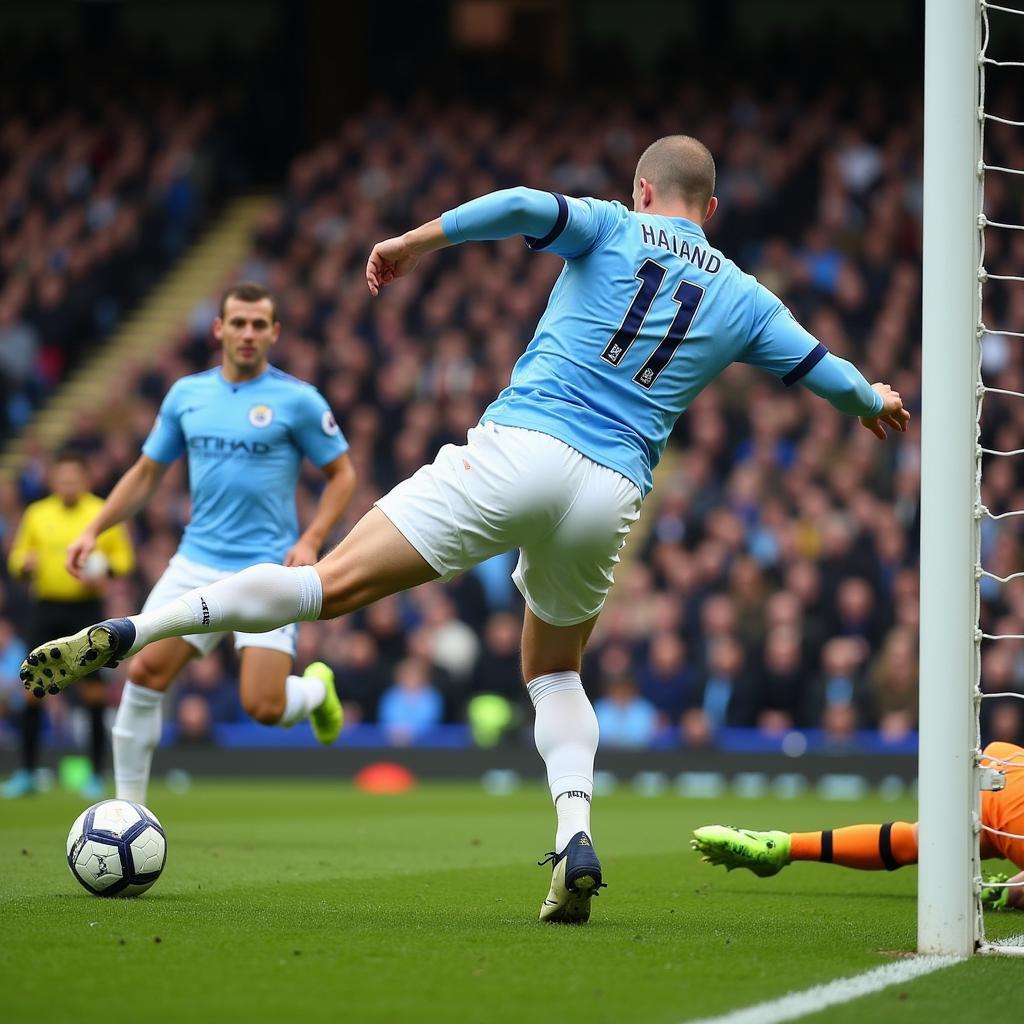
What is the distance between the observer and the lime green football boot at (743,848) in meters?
6.14

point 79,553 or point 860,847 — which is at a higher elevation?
point 79,553

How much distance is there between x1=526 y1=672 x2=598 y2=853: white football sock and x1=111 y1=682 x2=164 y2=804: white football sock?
2852 mm

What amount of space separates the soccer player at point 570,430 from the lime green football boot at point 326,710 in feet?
11.0

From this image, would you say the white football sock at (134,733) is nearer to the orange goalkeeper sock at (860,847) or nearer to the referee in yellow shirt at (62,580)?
the orange goalkeeper sock at (860,847)

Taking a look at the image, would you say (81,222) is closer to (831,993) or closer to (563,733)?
(563,733)

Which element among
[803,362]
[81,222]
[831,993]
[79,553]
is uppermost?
[81,222]

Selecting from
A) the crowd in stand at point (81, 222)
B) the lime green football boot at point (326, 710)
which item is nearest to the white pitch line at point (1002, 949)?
the lime green football boot at point (326, 710)

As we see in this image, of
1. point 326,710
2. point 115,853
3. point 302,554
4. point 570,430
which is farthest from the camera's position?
point 326,710

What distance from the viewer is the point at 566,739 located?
5887 mm

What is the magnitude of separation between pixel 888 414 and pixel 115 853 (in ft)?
9.49

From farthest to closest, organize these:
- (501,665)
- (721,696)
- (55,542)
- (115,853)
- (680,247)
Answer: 1. (501,665)
2. (721,696)
3. (55,542)
4. (115,853)
5. (680,247)

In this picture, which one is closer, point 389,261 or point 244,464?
point 389,261

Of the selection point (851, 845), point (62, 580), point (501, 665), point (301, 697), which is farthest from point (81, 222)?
point (851, 845)

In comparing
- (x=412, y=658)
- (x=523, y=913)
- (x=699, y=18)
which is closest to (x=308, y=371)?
(x=412, y=658)
